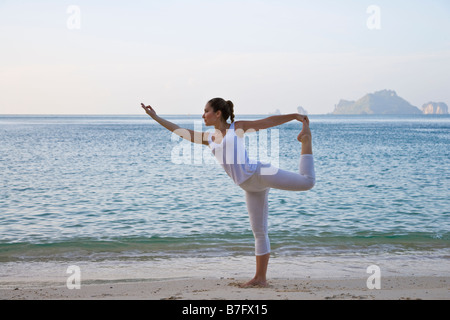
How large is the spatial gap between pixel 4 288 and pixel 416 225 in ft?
28.3

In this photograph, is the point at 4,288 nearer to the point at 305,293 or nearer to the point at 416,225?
the point at 305,293

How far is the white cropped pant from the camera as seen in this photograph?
4.98 m

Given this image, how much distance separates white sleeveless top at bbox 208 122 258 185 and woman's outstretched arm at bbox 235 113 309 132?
12 cm

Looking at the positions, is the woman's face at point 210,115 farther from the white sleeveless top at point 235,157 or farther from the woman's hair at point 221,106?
the white sleeveless top at point 235,157

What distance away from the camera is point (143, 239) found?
10.0m

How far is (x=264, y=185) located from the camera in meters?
5.20

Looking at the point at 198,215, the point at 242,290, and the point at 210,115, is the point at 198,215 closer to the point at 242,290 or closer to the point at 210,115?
the point at 242,290

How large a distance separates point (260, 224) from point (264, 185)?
2.12ft

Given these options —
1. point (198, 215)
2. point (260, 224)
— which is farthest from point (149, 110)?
point (198, 215)

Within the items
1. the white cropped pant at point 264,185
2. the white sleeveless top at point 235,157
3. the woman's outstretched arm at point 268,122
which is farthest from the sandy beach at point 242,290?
the woman's outstretched arm at point 268,122

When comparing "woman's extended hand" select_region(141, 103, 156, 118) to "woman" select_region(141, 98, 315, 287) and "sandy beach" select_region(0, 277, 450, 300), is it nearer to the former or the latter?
"woman" select_region(141, 98, 315, 287)

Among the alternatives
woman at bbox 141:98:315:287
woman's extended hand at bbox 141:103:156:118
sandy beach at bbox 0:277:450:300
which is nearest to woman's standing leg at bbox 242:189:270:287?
woman at bbox 141:98:315:287

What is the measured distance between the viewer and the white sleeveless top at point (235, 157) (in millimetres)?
5125
